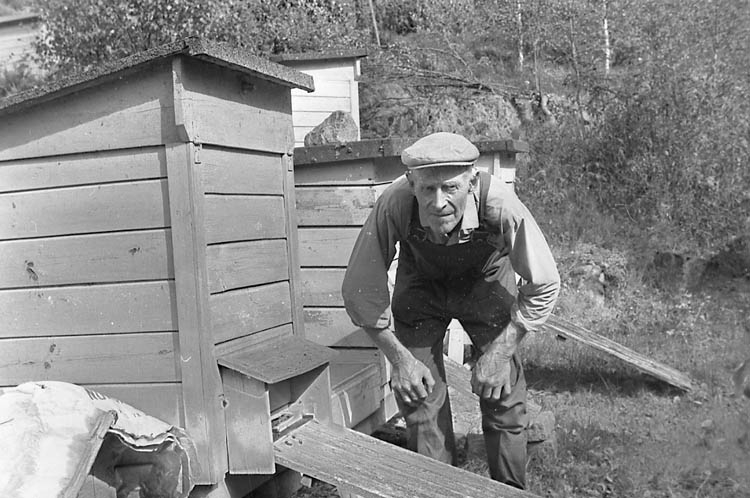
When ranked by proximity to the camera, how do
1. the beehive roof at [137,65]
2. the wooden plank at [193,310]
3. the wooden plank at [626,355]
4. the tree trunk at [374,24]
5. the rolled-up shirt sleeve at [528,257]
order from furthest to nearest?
the tree trunk at [374,24] < the wooden plank at [626,355] < the rolled-up shirt sleeve at [528,257] < the wooden plank at [193,310] < the beehive roof at [137,65]

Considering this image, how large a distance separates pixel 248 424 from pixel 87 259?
1.06 metres

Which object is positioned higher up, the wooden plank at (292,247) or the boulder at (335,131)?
the boulder at (335,131)

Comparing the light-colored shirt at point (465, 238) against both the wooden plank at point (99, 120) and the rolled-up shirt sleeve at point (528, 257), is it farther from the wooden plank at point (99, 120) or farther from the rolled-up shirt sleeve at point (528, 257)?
the wooden plank at point (99, 120)

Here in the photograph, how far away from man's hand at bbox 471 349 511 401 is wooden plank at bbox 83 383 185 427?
4.62ft

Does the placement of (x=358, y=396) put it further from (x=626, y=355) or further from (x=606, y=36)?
(x=606, y=36)

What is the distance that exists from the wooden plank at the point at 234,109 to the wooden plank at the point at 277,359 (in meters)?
0.98

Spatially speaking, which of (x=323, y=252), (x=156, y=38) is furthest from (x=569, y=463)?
(x=156, y=38)

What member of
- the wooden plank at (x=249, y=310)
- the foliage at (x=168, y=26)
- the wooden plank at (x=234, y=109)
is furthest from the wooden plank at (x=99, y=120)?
the foliage at (x=168, y=26)

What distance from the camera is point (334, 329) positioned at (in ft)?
16.4

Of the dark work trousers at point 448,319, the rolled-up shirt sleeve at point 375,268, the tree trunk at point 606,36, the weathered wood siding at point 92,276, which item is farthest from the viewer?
the tree trunk at point 606,36

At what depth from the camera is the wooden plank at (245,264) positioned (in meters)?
3.31

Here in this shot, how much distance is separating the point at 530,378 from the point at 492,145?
2159 millimetres

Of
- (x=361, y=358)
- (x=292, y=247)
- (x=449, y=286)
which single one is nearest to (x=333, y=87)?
(x=361, y=358)

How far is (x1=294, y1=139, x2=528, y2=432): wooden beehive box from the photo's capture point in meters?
4.70
